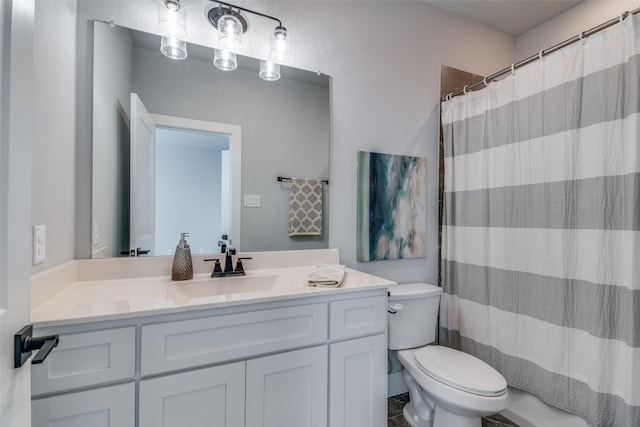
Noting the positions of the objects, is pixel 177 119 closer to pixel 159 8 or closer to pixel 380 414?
pixel 159 8

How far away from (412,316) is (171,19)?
1.97 metres

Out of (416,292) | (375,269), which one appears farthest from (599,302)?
(375,269)

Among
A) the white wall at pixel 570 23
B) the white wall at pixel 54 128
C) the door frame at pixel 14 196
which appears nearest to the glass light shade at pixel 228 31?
the white wall at pixel 54 128

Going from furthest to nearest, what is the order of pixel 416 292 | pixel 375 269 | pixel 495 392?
pixel 375 269, pixel 416 292, pixel 495 392

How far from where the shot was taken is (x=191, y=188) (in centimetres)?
149

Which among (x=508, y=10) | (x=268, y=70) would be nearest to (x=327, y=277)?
(x=268, y=70)

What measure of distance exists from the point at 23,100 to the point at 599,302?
2123 millimetres

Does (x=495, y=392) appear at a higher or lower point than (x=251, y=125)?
lower

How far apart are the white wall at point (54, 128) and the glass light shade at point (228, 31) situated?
592mm

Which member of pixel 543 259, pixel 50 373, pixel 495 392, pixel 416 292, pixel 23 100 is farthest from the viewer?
pixel 416 292

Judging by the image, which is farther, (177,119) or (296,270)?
(296,270)

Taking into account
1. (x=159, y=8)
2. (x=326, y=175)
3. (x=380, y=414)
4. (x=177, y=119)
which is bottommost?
(x=380, y=414)

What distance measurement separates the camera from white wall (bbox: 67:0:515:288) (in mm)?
1699

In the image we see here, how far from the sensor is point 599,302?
4.38ft
